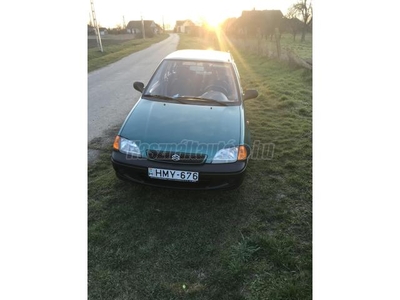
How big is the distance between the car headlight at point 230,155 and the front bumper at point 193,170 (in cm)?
4

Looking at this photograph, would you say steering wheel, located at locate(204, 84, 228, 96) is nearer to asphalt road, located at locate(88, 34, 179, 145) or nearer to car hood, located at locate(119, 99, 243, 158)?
car hood, located at locate(119, 99, 243, 158)

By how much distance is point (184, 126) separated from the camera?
2.95m

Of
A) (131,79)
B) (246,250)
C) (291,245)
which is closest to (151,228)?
(246,250)

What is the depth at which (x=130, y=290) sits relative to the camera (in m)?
2.02

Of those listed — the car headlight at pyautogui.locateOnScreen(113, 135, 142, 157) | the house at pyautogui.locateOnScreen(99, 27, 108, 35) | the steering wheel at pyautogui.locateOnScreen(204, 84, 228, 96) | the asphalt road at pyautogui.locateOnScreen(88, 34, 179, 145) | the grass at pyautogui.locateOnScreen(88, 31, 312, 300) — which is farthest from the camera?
the house at pyautogui.locateOnScreen(99, 27, 108, 35)

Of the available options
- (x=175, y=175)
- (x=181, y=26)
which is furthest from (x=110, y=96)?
(x=181, y=26)

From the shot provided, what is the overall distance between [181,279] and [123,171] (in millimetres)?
1259

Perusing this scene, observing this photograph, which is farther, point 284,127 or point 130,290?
point 284,127

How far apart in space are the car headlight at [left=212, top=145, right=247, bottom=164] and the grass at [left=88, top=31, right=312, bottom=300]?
1.87 feet

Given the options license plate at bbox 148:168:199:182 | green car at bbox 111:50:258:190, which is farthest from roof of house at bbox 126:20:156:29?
license plate at bbox 148:168:199:182

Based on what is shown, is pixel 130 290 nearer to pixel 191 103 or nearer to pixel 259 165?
pixel 191 103

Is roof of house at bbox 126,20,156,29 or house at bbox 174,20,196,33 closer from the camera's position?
roof of house at bbox 126,20,156,29

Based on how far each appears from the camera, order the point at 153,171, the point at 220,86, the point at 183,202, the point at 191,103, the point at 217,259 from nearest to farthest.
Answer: the point at 217,259
the point at 153,171
the point at 183,202
the point at 191,103
the point at 220,86

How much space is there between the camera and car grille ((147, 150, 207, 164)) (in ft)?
8.68
